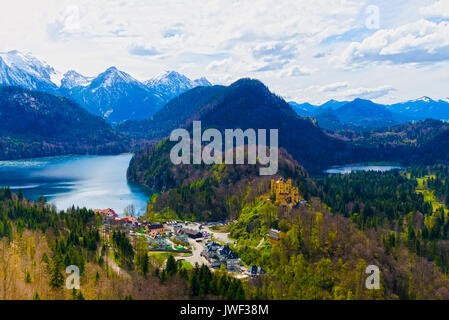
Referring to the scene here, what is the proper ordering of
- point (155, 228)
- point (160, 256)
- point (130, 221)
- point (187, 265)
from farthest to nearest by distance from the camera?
point (130, 221) → point (155, 228) → point (160, 256) → point (187, 265)

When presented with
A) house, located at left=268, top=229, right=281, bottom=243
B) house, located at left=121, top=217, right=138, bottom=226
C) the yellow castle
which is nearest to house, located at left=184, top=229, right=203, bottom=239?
house, located at left=121, top=217, right=138, bottom=226

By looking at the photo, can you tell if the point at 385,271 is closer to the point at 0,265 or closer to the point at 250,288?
the point at 250,288

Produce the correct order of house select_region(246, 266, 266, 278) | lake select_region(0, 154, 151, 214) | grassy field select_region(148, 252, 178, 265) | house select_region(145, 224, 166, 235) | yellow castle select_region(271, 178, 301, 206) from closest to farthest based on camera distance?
house select_region(246, 266, 266, 278) → grassy field select_region(148, 252, 178, 265) → house select_region(145, 224, 166, 235) → yellow castle select_region(271, 178, 301, 206) → lake select_region(0, 154, 151, 214)

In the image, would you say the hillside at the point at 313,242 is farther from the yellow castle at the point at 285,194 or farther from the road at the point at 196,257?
the road at the point at 196,257

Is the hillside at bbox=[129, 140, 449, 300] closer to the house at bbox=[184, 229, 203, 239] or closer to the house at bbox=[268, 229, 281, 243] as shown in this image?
the house at bbox=[268, 229, 281, 243]

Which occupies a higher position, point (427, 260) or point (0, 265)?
point (0, 265)

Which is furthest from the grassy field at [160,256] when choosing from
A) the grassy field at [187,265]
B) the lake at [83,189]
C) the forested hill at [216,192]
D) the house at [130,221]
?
the lake at [83,189]

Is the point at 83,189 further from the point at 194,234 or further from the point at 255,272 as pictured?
the point at 255,272

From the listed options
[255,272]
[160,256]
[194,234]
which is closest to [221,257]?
[255,272]
